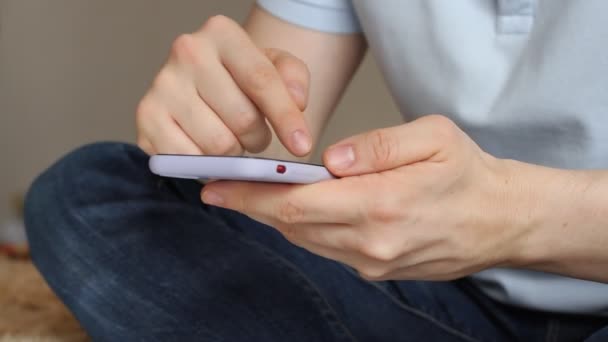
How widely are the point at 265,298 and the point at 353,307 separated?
0.10m

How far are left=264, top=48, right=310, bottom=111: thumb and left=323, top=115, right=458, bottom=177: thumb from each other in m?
0.14

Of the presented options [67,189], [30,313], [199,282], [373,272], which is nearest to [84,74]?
[30,313]

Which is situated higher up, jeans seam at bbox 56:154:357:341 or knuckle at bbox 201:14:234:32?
knuckle at bbox 201:14:234:32

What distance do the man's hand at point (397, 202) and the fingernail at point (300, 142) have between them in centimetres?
5

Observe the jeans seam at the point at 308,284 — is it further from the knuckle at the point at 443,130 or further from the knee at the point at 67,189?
the knuckle at the point at 443,130

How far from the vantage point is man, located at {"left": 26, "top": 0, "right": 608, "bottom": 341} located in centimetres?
51

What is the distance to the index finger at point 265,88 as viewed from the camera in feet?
1.83

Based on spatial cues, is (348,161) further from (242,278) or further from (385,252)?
(242,278)

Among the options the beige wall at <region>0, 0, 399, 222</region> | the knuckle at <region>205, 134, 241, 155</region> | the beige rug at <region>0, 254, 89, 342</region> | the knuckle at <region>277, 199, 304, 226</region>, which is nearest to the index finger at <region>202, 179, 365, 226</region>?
the knuckle at <region>277, 199, 304, 226</region>

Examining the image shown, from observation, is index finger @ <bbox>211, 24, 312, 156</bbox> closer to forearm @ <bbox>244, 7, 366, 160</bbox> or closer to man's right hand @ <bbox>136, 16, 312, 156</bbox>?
man's right hand @ <bbox>136, 16, 312, 156</bbox>

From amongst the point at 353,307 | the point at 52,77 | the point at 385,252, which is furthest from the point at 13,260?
the point at 385,252

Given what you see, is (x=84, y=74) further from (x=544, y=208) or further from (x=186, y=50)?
(x=544, y=208)

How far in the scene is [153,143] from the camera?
66 centimetres

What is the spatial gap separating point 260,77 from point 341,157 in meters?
0.15
